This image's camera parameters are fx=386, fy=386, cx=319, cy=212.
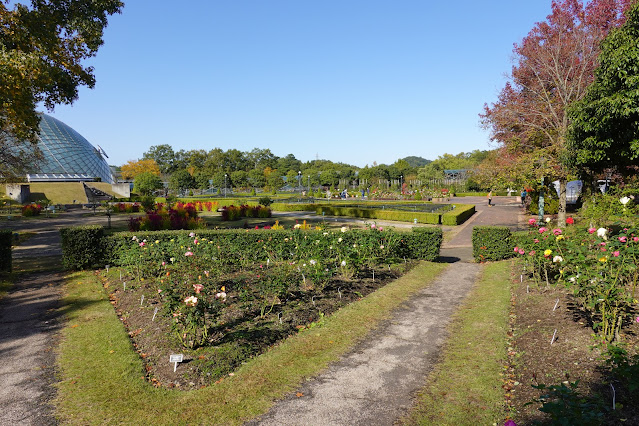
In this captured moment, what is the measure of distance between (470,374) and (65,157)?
254 feet

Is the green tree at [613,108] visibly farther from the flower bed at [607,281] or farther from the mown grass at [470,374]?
the mown grass at [470,374]

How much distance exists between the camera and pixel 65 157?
218 feet

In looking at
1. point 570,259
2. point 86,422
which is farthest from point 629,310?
point 86,422

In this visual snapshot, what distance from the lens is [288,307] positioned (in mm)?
7746

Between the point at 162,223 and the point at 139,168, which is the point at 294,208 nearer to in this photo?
the point at 162,223

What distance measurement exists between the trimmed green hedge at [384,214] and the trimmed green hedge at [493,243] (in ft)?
37.7

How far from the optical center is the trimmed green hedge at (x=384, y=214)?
81.7ft

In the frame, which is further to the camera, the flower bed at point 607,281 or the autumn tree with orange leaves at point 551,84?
the autumn tree with orange leaves at point 551,84

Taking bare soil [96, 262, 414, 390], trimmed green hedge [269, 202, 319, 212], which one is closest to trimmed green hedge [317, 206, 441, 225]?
trimmed green hedge [269, 202, 319, 212]

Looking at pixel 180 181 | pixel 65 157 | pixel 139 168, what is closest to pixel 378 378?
pixel 180 181

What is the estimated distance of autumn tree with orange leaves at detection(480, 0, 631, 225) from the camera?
15539 mm

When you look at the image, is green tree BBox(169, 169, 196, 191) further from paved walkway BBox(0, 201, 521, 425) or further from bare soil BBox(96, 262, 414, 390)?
bare soil BBox(96, 262, 414, 390)

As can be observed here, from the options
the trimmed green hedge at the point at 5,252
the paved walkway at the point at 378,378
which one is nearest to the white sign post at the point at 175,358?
the paved walkway at the point at 378,378

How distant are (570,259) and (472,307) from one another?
2661 millimetres
